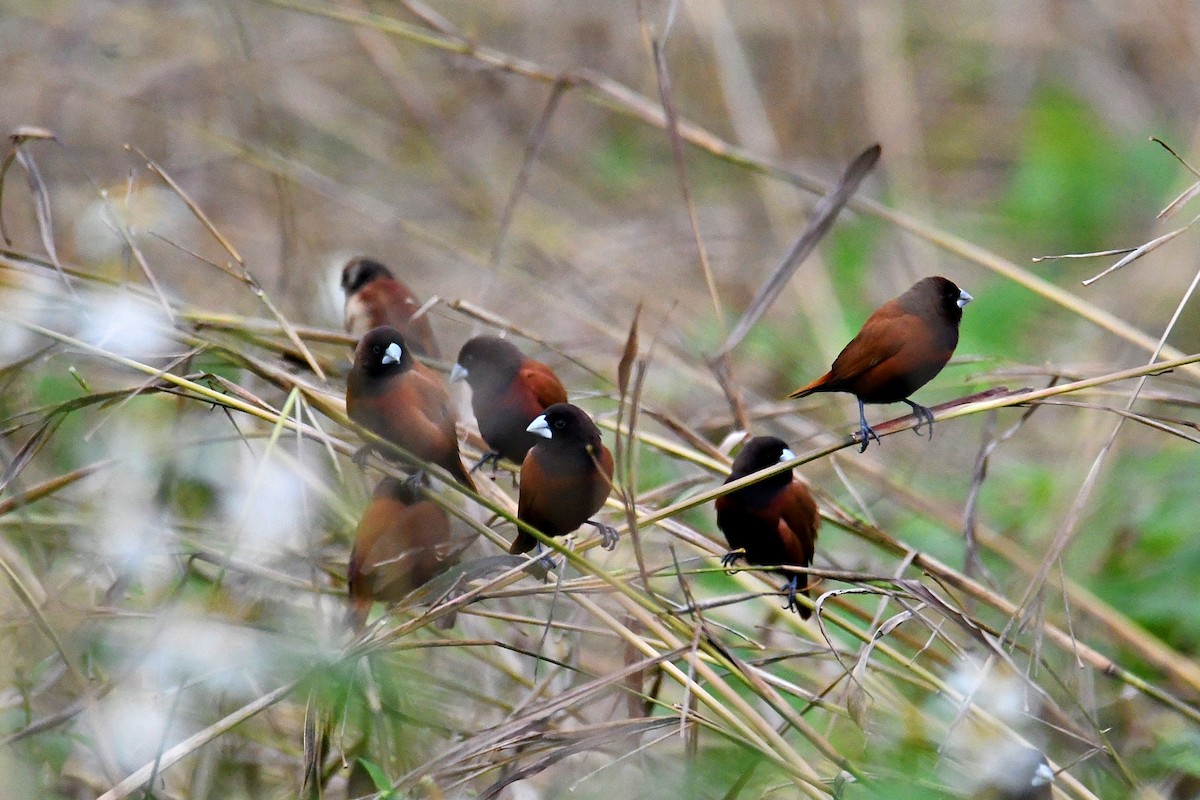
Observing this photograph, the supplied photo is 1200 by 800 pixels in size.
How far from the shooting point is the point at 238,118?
242 inches

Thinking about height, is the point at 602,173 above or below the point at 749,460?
below

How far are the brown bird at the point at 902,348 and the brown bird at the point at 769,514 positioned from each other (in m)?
0.20

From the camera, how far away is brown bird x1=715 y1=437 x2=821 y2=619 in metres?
2.95

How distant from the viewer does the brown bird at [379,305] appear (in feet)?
14.5

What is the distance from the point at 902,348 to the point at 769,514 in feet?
1.67

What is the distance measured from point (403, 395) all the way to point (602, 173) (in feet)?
22.3

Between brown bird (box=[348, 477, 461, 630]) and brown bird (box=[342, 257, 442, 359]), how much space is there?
1.50 metres

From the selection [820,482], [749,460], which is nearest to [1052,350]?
[820,482]

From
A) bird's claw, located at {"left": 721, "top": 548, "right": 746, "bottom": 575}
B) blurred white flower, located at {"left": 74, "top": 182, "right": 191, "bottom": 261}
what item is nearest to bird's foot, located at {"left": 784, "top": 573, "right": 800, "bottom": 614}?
bird's claw, located at {"left": 721, "top": 548, "right": 746, "bottom": 575}

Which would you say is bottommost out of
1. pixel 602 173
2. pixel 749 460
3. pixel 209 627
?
pixel 602 173

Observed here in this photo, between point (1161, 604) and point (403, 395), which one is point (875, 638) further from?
point (1161, 604)

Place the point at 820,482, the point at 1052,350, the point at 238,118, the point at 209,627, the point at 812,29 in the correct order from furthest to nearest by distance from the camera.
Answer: the point at 812,29
the point at 1052,350
the point at 238,118
the point at 820,482
the point at 209,627

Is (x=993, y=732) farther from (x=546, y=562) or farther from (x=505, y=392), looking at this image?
(x=505, y=392)

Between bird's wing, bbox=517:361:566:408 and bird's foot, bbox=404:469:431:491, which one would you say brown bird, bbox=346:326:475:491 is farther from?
bird's wing, bbox=517:361:566:408
